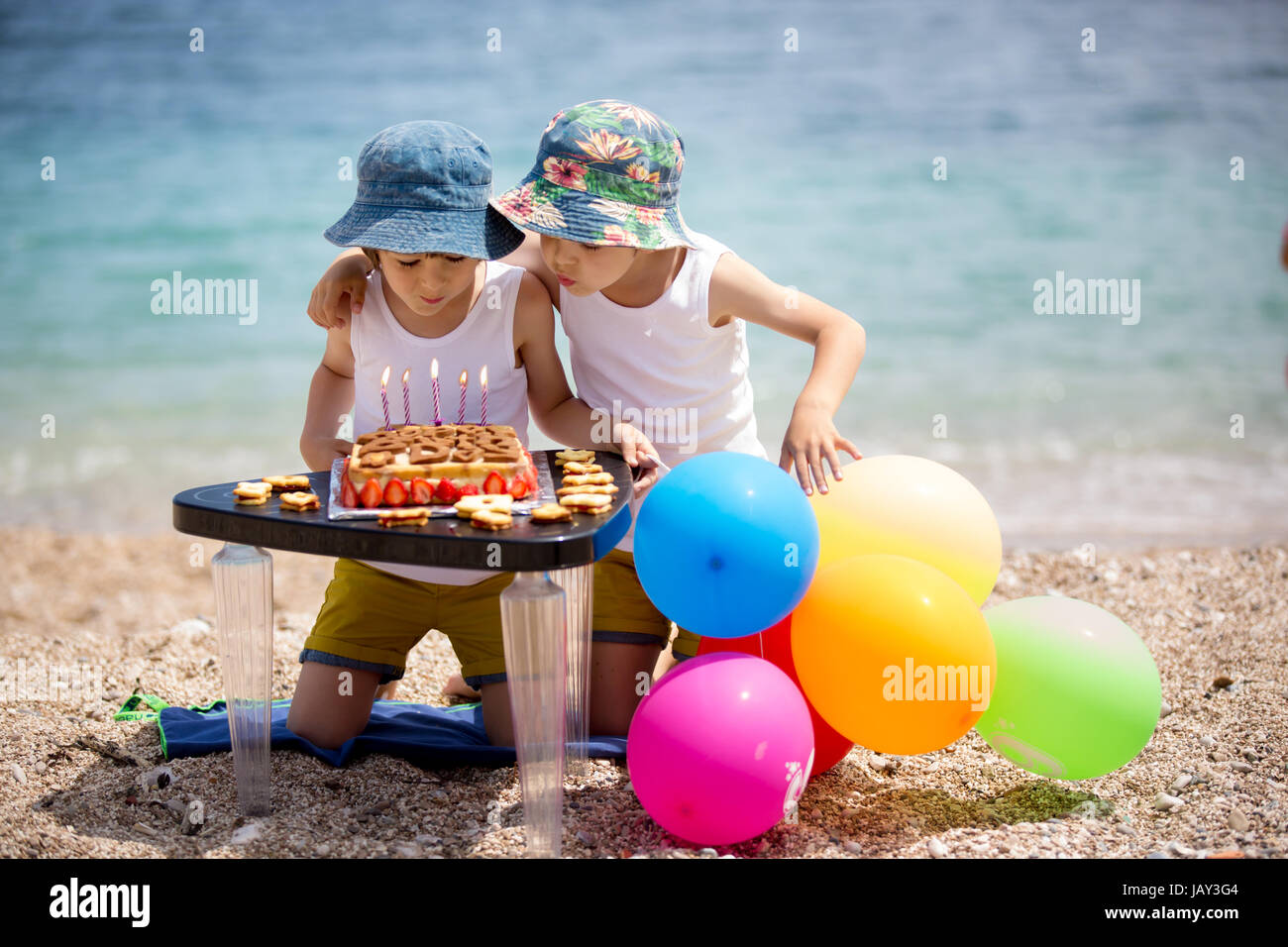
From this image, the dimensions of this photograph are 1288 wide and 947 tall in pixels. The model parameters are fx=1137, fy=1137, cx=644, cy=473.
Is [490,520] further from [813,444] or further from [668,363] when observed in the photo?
[668,363]

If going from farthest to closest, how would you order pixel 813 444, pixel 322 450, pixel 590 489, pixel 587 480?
pixel 322 450, pixel 813 444, pixel 587 480, pixel 590 489

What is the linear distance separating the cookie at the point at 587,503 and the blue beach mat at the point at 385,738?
3.19 ft

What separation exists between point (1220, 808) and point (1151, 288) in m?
7.86

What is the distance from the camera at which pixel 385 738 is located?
3326 mm

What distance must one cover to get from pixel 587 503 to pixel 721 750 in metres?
0.62

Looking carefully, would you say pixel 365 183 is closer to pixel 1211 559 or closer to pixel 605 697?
pixel 605 697

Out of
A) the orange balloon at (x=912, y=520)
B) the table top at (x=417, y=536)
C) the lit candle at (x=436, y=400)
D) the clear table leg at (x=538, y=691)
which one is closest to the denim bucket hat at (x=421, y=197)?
the lit candle at (x=436, y=400)

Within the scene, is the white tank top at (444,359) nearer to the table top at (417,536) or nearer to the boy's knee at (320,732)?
the boy's knee at (320,732)

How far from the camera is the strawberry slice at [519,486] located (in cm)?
262

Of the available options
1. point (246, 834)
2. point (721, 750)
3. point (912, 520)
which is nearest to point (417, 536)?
point (721, 750)

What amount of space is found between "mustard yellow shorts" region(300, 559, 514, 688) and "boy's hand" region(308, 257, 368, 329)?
723 mm

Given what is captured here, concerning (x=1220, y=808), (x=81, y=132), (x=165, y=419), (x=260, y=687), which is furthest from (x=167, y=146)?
(x=1220, y=808)

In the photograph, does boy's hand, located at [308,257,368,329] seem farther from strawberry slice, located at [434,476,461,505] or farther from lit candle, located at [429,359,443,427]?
strawberry slice, located at [434,476,461,505]

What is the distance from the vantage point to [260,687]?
280cm
